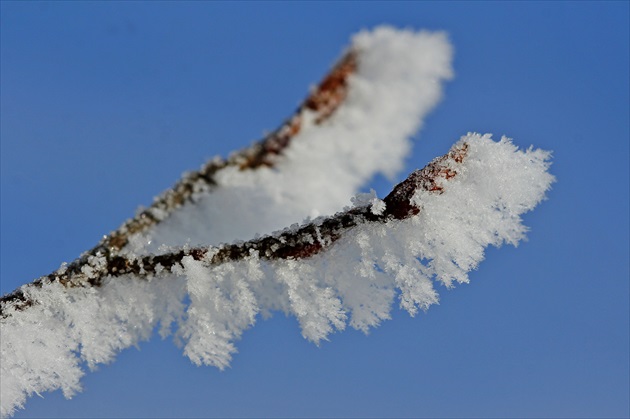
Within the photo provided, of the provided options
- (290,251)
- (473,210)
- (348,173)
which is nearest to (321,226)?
(290,251)

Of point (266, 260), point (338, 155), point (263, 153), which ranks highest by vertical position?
point (338, 155)

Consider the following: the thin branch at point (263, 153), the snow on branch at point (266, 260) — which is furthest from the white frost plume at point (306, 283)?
the thin branch at point (263, 153)

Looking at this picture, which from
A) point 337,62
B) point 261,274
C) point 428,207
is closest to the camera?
point 428,207

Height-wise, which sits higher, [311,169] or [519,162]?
[311,169]

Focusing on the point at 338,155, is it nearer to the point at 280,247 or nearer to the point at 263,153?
the point at 263,153

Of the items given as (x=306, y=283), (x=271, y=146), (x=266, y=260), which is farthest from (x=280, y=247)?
(x=271, y=146)

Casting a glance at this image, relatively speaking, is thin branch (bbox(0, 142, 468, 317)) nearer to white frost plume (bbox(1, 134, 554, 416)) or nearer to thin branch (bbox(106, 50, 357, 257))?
white frost plume (bbox(1, 134, 554, 416))

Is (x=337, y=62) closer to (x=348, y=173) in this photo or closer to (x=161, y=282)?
(x=348, y=173)
